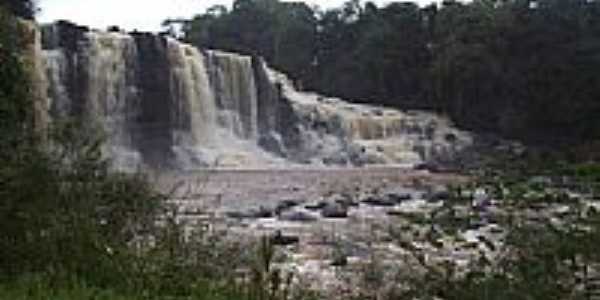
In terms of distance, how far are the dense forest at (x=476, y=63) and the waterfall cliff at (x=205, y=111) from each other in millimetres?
4444

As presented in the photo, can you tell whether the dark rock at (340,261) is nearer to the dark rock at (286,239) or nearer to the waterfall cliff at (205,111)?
the dark rock at (286,239)

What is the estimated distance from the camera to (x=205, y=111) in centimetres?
4916

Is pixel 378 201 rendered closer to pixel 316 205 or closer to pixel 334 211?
pixel 316 205

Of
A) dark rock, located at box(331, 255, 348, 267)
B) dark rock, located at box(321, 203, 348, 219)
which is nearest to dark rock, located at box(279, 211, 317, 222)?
dark rock, located at box(321, 203, 348, 219)

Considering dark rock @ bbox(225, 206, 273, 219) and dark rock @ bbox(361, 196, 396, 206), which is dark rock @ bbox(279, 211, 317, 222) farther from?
dark rock @ bbox(361, 196, 396, 206)

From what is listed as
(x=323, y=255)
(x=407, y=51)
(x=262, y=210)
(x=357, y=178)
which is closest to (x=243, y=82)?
(x=357, y=178)

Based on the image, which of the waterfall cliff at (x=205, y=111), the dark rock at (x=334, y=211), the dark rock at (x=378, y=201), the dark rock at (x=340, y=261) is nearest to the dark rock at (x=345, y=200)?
the dark rock at (x=378, y=201)

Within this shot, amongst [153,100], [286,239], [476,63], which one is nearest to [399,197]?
[286,239]

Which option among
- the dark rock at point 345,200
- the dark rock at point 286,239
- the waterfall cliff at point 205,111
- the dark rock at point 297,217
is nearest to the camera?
the dark rock at point 286,239

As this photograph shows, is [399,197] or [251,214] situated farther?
[399,197]

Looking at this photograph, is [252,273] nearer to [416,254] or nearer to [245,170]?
[416,254]

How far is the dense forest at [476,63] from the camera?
58844mm

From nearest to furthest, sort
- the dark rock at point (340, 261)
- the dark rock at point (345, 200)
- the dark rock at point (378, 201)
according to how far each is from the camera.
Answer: the dark rock at point (340, 261)
the dark rock at point (345, 200)
the dark rock at point (378, 201)

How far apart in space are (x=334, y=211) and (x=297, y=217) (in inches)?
44.7
